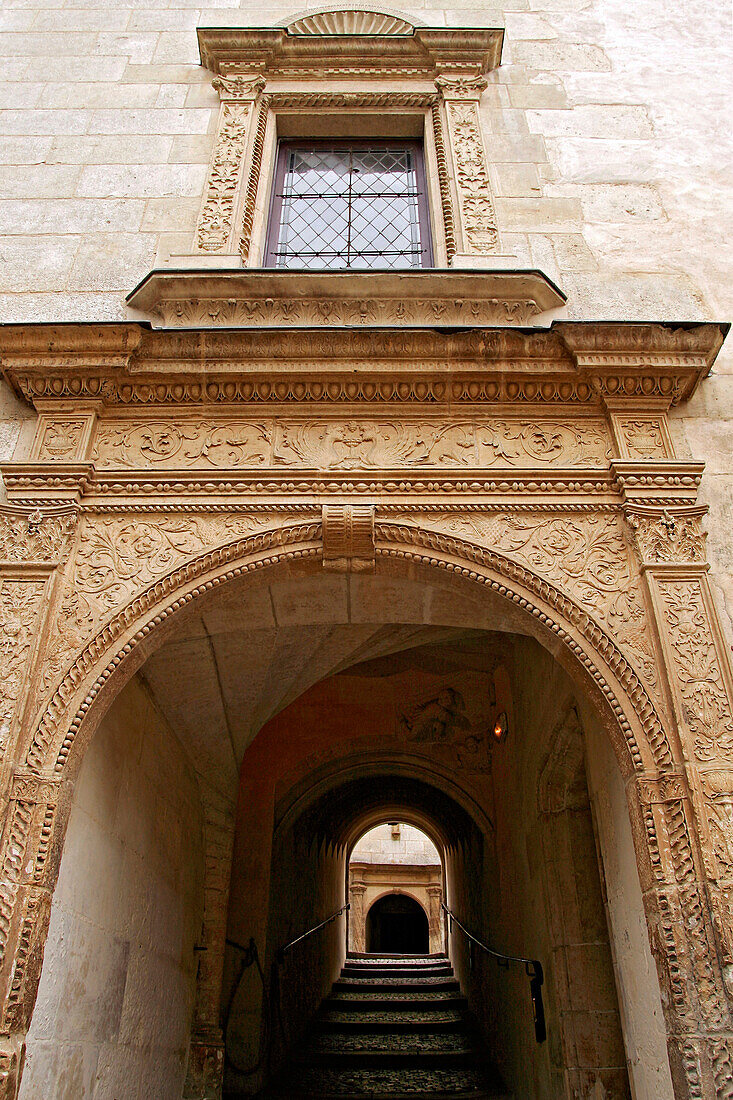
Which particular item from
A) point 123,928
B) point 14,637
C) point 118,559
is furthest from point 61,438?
point 123,928

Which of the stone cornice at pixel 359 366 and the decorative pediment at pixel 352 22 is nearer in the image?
the stone cornice at pixel 359 366

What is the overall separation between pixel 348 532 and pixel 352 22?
4616 mm

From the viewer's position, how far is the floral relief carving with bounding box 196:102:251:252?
14.7 feet

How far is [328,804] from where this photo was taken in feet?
32.4

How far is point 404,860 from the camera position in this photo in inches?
718

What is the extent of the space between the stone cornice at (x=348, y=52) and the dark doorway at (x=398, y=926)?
18.4 meters

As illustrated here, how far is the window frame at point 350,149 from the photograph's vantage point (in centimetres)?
480

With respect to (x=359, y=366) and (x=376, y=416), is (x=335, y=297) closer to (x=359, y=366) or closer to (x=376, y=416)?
(x=359, y=366)

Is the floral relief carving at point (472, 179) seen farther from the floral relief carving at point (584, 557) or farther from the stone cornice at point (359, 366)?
the floral relief carving at point (584, 557)

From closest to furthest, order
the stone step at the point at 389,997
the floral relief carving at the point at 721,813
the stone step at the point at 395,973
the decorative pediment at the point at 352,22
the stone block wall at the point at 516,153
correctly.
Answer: the floral relief carving at the point at 721,813 < the stone block wall at the point at 516,153 < the decorative pediment at the point at 352,22 < the stone step at the point at 389,997 < the stone step at the point at 395,973

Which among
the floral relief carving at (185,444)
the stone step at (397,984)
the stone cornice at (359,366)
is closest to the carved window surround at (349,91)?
the stone cornice at (359,366)

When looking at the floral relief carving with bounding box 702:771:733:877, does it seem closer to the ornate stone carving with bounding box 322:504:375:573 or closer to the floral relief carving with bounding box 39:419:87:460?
the ornate stone carving with bounding box 322:504:375:573

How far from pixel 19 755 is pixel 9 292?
276 cm

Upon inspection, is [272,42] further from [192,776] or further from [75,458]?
[192,776]
